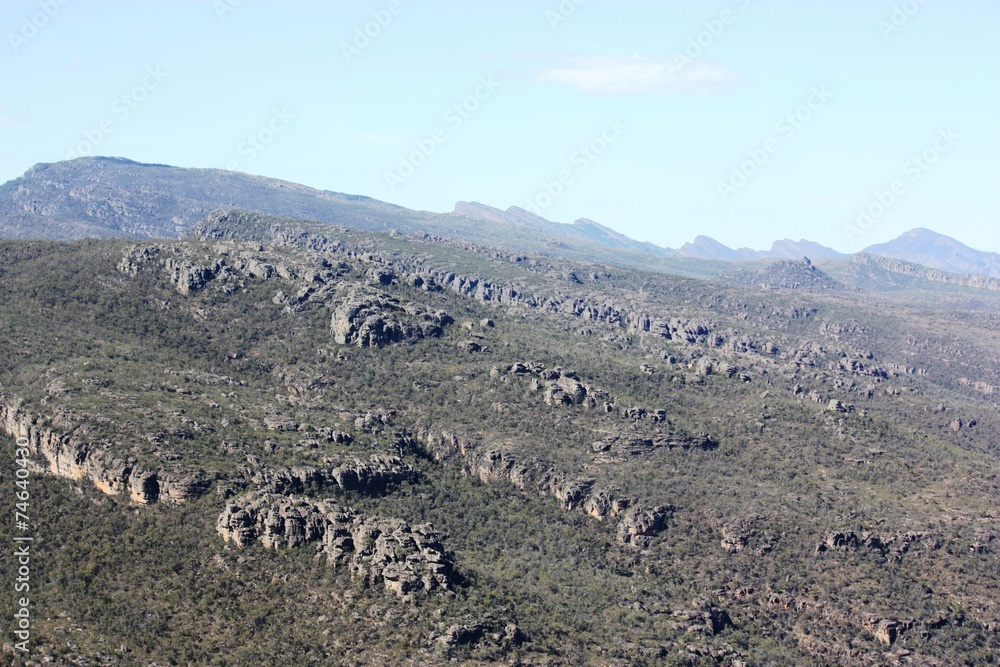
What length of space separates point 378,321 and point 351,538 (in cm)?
8004

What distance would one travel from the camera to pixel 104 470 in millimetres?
106562

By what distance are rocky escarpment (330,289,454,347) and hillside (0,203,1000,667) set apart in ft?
1.70

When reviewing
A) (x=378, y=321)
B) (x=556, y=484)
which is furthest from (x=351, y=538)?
(x=378, y=321)

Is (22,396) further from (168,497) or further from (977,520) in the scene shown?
(977,520)

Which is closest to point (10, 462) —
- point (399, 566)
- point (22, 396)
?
point (22, 396)

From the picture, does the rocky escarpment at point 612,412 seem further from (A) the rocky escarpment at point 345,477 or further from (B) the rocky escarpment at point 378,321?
(A) the rocky escarpment at point 345,477

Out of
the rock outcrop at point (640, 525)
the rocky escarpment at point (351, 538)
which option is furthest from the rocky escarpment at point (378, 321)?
the rocky escarpment at point (351, 538)

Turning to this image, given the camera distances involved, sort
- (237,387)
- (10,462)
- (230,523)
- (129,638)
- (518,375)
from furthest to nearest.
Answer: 1. (518,375)
2. (237,387)
3. (10,462)
4. (230,523)
5. (129,638)

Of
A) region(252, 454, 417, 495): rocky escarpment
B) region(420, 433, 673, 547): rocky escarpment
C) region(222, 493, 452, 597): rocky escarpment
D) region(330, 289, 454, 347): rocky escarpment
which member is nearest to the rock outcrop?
region(420, 433, 673, 547): rocky escarpment

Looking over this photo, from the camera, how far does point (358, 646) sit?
85188mm

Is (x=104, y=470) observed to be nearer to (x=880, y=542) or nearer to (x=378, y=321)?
(x=378, y=321)

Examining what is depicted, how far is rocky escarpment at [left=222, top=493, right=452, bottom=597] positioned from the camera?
94688mm

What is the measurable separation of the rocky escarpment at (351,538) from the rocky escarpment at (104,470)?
685 centimetres

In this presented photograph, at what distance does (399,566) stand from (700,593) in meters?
39.5
